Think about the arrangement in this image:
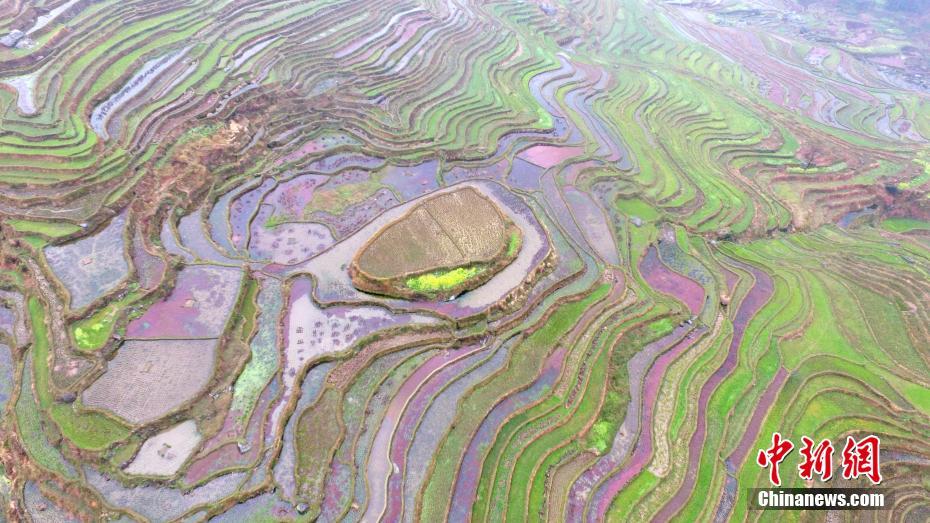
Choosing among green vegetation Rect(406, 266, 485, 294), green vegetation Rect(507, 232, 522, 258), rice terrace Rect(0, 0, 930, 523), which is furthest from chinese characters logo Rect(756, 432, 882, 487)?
green vegetation Rect(406, 266, 485, 294)

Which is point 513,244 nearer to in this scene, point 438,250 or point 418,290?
point 438,250

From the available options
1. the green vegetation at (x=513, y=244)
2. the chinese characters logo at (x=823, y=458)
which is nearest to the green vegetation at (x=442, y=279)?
the green vegetation at (x=513, y=244)

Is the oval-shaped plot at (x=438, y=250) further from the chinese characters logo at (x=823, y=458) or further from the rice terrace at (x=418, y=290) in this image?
the chinese characters logo at (x=823, y=458)

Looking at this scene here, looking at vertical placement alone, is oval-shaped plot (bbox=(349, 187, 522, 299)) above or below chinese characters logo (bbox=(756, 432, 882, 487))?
above

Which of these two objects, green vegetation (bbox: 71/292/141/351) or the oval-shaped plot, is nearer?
green vegetation (bbox: 71/292/141/351)

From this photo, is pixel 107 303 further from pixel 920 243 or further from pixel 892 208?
pixel 892 208

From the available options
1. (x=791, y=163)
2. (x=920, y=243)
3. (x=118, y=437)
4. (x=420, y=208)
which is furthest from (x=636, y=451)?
(x=791, y=163)

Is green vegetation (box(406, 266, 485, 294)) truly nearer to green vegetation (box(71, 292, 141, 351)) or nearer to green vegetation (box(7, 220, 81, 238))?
green vegetation (box(71, 292, 141, 351))

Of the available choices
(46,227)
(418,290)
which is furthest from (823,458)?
(46,227)
